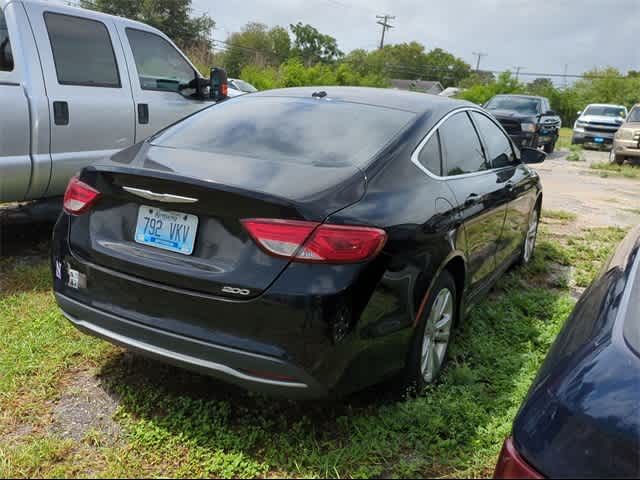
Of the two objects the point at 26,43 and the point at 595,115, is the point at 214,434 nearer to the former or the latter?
the point at 26,43

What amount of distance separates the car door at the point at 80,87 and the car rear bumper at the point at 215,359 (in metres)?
2.71

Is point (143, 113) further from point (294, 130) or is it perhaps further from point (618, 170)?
point (618, 170)

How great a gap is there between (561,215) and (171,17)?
152 ft

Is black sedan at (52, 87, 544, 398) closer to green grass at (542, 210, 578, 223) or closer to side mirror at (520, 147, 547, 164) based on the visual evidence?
side mirror at (520, 147, 547, 164)

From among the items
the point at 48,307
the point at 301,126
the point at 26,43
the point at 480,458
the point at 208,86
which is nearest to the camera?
the point at 480,458

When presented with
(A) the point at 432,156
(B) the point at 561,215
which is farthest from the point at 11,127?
(B) the point at 561,215

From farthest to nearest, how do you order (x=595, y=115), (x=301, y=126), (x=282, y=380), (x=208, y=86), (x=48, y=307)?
(x=595, y=115)
(x=208, y=86)
(x=48, y=307)
(x=301, y=126)
(x=282, y=380)

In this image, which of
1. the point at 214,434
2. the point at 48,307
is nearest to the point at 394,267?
the point at 214,434

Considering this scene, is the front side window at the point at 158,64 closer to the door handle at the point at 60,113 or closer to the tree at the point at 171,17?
the door handle at the point at 60,113

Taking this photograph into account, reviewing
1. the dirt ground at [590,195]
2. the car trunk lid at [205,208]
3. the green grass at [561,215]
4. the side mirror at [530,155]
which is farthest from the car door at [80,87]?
the dirt ground at [590,195]

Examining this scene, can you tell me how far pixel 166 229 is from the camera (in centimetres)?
254

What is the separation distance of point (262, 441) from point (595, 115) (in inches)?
884

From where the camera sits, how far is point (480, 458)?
254 cm

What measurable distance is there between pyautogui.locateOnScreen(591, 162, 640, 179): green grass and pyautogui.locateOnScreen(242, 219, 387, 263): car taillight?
13565 mm
